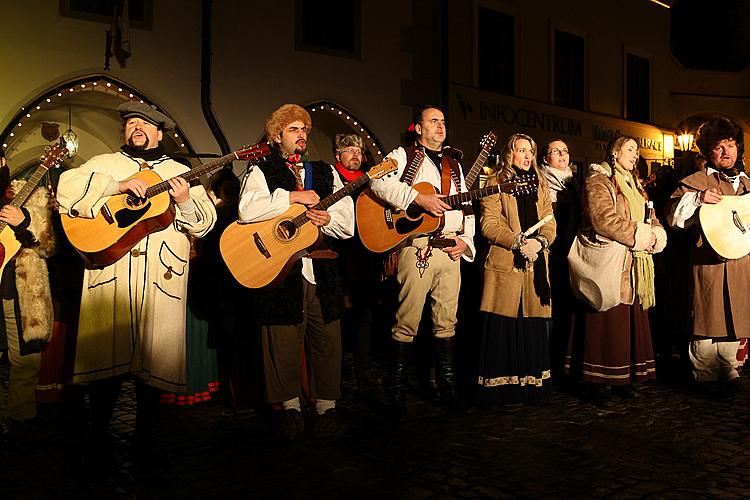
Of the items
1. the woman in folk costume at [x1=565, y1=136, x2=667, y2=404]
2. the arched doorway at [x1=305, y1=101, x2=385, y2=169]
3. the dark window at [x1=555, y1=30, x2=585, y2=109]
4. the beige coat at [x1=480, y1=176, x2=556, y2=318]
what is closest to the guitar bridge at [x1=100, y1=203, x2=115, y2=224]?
the beige coat at [x1=480, y1=176, x2=556, y2=318]

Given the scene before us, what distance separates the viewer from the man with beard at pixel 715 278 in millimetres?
6305

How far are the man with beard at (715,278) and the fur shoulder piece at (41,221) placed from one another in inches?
177

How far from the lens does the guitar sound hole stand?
194 inches

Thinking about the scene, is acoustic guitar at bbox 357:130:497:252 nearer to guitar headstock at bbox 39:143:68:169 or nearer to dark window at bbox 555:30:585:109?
guitar headstock at bbox 39:143:68:169

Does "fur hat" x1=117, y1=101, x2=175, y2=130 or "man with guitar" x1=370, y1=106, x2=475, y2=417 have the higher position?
"fur hat" x1=117, y1=101, x2=175, y2=130

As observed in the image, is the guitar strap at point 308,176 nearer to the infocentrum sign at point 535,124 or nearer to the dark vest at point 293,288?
the dark vest at point 293,288

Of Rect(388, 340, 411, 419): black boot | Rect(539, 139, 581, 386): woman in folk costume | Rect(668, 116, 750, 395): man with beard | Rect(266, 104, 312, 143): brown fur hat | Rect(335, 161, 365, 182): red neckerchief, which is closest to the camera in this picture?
Rect(266, 104, 312, 143): brown fur hat

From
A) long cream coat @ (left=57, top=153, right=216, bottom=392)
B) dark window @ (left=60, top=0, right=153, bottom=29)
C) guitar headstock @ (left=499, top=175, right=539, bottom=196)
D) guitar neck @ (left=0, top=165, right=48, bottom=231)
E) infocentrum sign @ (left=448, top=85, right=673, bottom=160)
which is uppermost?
dark window @ (left=60, top=0, right=153, bottom=29)

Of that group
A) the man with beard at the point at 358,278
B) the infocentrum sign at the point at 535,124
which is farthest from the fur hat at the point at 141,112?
the infocentrum sign at the point at 535,124

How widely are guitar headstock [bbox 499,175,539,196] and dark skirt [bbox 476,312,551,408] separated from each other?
96 cm

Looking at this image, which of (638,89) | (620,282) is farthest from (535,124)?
(620,282)

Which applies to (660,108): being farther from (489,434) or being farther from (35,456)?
(35,456)

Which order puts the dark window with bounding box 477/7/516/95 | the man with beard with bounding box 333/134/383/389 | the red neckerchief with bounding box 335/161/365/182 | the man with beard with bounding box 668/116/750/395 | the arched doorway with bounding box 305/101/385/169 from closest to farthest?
the man with beard with bounding box 668/116/750/395, the man with beard with bounding box 333/134/383/389, the red neckerchief with bounding box 335/161/365/182, the arched doorway with bounding box 305/101/385/169, the dark window with bounding box 477/7/516/95

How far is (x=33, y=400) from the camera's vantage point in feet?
17.4
